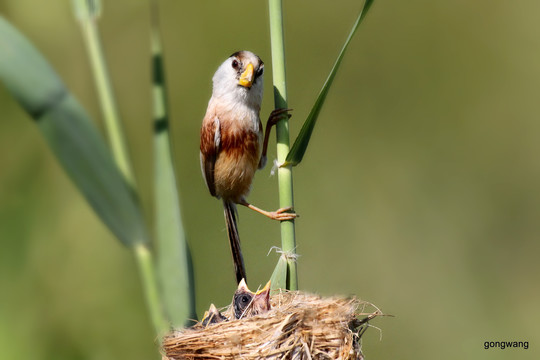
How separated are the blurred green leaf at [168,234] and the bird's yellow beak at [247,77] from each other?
1.53 ft

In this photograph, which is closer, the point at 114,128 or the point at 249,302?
the point at 114,128

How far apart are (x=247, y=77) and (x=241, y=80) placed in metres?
0.03

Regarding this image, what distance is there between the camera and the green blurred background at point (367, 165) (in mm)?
4160

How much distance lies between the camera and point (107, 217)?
7.91 feet

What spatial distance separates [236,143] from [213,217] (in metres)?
1.33

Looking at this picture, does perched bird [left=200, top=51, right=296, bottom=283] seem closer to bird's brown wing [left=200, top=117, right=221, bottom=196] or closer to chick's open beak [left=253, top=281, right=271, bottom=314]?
bird's brown wing [left=200, top=117, right=221, bottom=196]

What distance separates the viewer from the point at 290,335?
2.20 meters

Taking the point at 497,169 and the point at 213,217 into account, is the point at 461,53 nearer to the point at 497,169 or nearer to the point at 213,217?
the point at 497,169

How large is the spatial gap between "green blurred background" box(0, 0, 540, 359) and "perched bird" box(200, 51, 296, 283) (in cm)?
61

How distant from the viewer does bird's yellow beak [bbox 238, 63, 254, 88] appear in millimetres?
2912

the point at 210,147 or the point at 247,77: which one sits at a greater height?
the point at 247,77

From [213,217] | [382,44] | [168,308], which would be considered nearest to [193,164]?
[213,217]

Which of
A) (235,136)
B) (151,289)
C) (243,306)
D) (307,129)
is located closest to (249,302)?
(243,306)

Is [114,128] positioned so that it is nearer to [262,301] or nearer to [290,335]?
Answer: [262,301]
